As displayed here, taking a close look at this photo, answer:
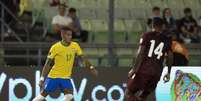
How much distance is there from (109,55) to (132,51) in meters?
0.79

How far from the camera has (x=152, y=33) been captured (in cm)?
1188

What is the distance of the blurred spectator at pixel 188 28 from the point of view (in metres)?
16.3

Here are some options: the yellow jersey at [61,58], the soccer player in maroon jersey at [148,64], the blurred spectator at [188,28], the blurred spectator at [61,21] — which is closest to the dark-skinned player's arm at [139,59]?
the soccer player in maroon jersey at [148,64]

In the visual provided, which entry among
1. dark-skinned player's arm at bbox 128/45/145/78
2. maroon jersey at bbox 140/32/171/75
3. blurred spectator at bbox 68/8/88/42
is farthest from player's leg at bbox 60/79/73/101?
blurred spectator at bbox 68/8/88/42

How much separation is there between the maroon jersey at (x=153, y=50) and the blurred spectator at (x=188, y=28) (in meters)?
4.10

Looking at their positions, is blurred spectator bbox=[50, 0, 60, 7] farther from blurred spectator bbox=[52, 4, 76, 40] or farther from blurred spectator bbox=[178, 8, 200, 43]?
blurred spectator bbox=[178, 8, 200, 43]

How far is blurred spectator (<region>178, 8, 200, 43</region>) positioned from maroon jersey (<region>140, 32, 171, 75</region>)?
4104 mm

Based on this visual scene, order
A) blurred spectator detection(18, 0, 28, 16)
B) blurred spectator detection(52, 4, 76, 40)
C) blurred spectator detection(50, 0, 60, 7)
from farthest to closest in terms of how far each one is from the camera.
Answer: blurred spectator detection(50, 0, 60, 7) < blurred spectator detection(18, 0, 28, 16) < blurred spectator detection(52, 4, 76, 40)

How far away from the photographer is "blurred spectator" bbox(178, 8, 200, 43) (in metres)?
16.3

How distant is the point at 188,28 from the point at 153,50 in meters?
4.78

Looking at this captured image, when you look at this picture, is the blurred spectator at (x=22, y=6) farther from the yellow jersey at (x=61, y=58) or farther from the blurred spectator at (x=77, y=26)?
the yellow jersey at (x=61, y=58)

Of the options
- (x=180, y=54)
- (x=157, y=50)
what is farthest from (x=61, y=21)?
(x=157, y=50)

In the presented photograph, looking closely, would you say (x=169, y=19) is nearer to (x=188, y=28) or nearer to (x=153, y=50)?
(x=188, y=28)

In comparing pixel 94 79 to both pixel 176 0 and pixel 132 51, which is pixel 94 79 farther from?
pixel 176 0
